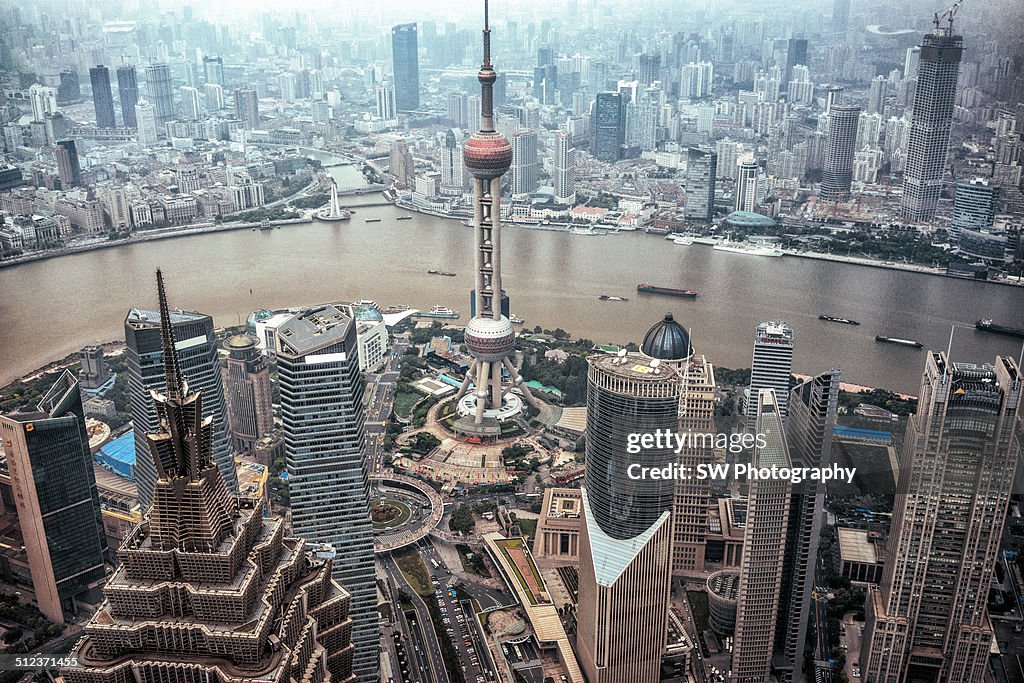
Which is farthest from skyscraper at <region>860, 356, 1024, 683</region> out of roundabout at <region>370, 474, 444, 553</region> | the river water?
the river water

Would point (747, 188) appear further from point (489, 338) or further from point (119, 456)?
point (119, 456)

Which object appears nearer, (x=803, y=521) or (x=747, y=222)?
(x=803, y=521)

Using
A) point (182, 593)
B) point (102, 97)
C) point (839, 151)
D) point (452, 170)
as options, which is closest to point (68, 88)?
point (102, 97)

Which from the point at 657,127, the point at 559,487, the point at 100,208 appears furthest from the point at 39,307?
the point at 657,127

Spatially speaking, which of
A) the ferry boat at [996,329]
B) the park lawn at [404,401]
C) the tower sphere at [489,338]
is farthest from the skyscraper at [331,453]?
the ferry boat at [996,329]

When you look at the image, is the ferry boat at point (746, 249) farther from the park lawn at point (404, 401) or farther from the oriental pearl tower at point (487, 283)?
the park lawn at point (404, 401)

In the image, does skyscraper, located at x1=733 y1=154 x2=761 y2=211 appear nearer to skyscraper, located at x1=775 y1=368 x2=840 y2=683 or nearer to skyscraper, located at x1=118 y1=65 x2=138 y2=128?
skyscraper, located at x1=775 y1=368 x2=840 y2=683

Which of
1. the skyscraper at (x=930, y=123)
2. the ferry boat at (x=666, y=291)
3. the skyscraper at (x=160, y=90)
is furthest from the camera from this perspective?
the skyscraper at (x=160, y=90)
